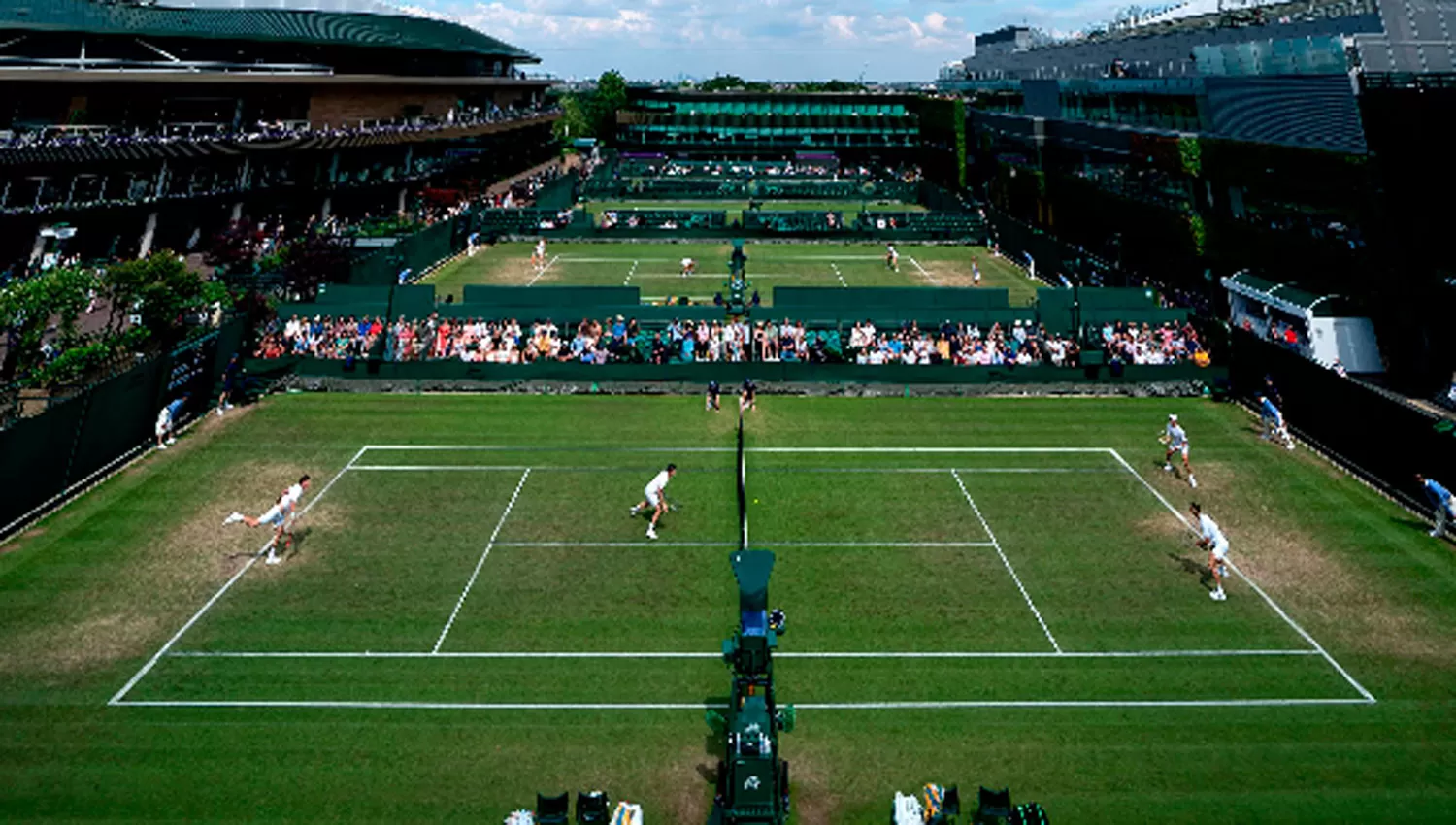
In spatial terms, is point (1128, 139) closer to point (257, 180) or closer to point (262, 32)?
point (257, 180)

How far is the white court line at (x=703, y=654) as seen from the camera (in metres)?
14.6

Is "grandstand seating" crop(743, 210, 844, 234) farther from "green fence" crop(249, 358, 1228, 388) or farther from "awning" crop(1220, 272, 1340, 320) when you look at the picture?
"green fence" crop(249, 358, 1228, 388)

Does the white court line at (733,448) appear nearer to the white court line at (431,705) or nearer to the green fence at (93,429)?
the green fence at (93,429)

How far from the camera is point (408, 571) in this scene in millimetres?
17312

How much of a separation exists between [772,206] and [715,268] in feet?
95.6

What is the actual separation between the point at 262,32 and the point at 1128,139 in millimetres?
57541

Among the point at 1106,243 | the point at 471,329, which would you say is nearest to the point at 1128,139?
the point at 1106,243

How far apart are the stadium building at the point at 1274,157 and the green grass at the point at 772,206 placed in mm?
9940

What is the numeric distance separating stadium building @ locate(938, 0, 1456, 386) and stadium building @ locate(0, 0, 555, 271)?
4878cm


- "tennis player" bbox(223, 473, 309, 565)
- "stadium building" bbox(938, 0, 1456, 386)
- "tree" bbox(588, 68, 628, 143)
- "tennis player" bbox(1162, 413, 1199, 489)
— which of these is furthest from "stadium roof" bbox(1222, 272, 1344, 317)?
"tree" bbox(588, 68, 628, 143)

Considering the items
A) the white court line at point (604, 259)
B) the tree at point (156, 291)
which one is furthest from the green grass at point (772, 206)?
the tree at point (156, 291)

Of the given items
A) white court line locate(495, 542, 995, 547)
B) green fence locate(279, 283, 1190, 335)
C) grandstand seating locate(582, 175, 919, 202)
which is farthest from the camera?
grandstand seating locate(582, 175, 919, 202)

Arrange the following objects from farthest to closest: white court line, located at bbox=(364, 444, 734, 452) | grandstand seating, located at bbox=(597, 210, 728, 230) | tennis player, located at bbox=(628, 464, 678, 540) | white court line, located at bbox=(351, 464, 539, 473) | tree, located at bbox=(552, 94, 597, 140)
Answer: tree, located at bbox=(552, 94, 597, 140) → grandstand seating, located at bbox=(597, 210, 728, 230) → white court line, located at bbox=(364, 444, 734, 452) → white court line, located at bbox=(351, 464, 539, 473) → tennis player, located at bbox=(628, 464, 678, 540)

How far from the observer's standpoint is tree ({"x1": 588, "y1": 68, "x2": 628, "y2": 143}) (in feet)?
406
